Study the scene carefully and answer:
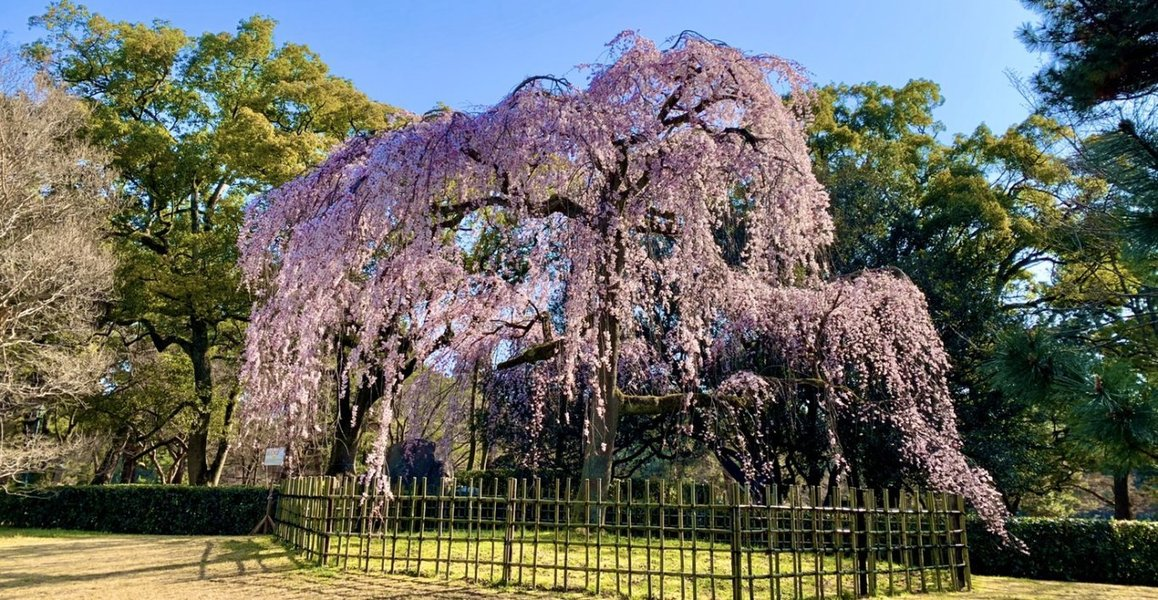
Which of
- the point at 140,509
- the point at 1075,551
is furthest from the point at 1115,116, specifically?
the point at 140,509

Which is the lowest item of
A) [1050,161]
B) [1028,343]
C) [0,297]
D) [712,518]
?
[712,518]

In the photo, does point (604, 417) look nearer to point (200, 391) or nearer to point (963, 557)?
point (963, 557)

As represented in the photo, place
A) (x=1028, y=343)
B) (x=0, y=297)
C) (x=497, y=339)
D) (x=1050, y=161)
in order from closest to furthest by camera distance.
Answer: (x=1028, y=343) → (x=497, y=339) → (x=0, y=297) → (x=1050, y=161)

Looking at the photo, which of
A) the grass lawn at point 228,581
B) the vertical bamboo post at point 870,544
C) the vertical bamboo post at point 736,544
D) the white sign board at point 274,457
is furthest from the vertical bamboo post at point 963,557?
the white sign board at point 274,457

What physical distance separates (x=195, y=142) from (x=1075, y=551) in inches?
692

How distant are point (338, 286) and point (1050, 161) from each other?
13.9 meters

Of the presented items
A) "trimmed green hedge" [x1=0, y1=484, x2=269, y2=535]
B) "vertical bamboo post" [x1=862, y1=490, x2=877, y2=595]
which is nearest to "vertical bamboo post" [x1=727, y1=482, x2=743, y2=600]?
"vertical bamboo post" [x1=862, y1=490, x2=877, y2=595]

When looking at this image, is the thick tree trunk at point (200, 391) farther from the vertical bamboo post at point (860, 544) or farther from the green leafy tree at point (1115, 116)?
the green leafy tree at point (1115, 116)

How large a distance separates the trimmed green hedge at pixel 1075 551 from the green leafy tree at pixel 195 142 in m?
12.7

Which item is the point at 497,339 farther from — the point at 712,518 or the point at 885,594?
the point at 885,594

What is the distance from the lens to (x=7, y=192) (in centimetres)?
1277

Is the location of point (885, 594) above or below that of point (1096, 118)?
below

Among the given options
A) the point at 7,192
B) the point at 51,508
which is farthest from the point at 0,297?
the point at 51,508

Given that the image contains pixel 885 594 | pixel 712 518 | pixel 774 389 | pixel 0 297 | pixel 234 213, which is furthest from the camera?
pixel 234 213
